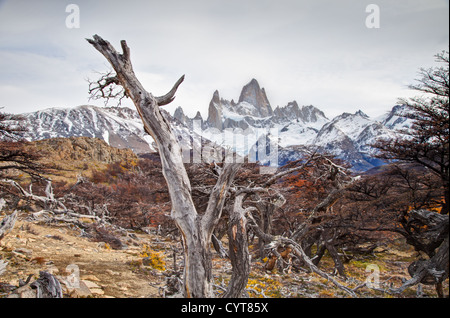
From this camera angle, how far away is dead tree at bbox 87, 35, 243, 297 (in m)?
3.68

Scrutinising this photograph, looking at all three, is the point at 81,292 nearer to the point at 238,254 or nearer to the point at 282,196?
the point at 238,254

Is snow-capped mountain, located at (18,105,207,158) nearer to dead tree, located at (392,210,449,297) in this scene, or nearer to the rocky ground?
the rocky ground

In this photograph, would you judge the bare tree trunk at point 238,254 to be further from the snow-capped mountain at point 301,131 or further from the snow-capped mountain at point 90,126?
the snow-capped mountain at point 90,126

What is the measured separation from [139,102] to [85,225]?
13.6 meters

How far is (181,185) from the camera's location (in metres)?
3.98

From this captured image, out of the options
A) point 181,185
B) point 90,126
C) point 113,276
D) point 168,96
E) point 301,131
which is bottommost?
point 113,276

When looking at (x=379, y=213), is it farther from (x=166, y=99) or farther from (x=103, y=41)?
(x=103, y=41)

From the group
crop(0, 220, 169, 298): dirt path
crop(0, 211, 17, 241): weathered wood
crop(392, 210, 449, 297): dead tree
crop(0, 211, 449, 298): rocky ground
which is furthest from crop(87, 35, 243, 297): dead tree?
crop(0, 211, 17, 241): weathered wood

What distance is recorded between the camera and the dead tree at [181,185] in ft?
12.1

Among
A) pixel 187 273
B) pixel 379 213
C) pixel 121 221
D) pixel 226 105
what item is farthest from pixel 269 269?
pixel 226 105

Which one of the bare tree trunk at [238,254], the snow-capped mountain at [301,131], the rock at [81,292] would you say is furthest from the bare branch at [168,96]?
the rock at [81,292]

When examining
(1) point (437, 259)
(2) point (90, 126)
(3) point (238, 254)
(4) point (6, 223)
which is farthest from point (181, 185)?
(2) point (90, 126)

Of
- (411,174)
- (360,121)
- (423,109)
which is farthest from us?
(360,121)

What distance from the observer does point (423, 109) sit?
5.07m
